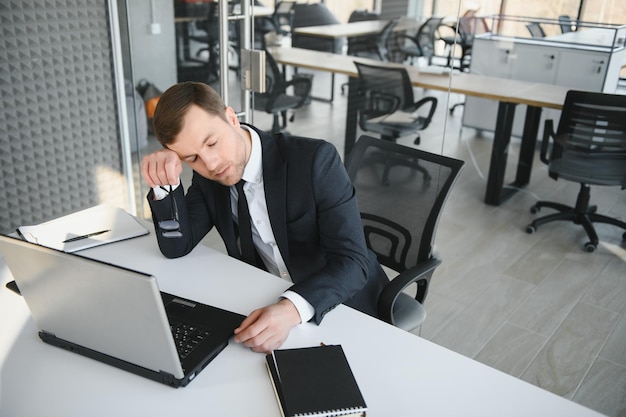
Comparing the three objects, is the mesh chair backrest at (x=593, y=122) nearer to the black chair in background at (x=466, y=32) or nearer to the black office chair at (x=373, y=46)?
the black chair in background at (x=466, y=32)

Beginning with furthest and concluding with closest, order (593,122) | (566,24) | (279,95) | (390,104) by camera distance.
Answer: (279,95) → (390,104) → (593,122) → (566,24)

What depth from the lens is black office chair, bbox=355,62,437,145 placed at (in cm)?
321

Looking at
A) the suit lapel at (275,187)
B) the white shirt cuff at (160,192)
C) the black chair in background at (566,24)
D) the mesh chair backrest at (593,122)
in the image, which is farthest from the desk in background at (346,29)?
the white shirt cuff at (160,192)

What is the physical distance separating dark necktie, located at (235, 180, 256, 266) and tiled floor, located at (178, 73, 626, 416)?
1.18 meters

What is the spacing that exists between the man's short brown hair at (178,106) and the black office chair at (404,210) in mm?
701

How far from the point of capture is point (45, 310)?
1.20 metres

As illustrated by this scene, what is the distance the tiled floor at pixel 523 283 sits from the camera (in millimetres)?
2434

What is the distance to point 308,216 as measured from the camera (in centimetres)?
161

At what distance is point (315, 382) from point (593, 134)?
2.71m

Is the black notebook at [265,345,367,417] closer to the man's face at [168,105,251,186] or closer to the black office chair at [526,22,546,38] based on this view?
the man's face at [168,105,251,186]

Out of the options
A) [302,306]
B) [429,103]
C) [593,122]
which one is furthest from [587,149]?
[302,306]

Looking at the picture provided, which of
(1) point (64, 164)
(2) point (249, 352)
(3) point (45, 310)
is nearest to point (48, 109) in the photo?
(1) point (64, 164)

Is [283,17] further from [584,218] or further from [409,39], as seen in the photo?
[584,218]

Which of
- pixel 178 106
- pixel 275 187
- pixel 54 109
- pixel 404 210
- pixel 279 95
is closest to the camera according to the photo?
pixel 178 106
